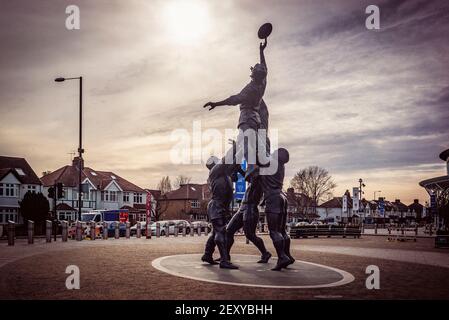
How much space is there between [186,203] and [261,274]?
216 ft

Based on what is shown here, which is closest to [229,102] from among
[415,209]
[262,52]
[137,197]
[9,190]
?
[262,52]

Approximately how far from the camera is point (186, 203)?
75812 millimetres

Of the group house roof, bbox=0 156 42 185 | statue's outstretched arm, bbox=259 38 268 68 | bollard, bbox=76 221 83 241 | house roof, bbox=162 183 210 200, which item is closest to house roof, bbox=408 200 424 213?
house roof, bbox=162 183 210 200

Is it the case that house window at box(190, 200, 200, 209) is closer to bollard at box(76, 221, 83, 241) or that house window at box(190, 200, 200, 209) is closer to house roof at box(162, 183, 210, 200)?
house roof at box(162, 183, 210, 200)

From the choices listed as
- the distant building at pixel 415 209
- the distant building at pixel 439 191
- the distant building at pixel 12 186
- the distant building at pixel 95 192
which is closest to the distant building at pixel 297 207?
the distant building at pixel 95 192

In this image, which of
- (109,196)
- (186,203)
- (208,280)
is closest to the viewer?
(208,280)

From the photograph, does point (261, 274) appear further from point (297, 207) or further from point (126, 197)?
point (297, 207)

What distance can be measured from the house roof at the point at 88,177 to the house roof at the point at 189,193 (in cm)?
1018

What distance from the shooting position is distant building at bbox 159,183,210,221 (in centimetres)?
7500

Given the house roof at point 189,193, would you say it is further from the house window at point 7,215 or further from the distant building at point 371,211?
the distant building at point 371,211

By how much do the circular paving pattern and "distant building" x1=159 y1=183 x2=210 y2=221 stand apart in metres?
61.6

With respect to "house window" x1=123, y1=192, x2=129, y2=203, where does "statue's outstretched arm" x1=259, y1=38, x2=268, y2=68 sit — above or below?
above

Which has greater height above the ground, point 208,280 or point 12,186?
point 12,186
